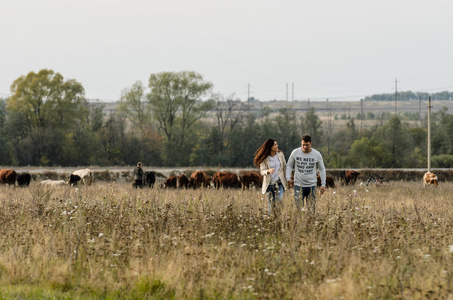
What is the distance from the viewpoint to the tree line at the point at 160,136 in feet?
227

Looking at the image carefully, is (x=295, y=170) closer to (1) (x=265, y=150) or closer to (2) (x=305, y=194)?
(2) (x=305, y=194)

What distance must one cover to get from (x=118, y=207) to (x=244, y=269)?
564cm

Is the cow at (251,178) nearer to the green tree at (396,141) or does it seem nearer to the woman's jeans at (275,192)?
the woman's jeans at (275,192)

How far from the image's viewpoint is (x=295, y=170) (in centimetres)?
1327

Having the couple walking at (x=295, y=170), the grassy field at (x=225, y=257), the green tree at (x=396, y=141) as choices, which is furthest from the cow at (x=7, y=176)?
the green tree at (x=396, y=141)

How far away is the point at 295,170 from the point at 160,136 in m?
68.0

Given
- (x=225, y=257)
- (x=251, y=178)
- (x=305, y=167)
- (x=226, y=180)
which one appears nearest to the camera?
(x=225, y=257)

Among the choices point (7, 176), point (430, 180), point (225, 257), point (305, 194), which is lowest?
point (430, 180)

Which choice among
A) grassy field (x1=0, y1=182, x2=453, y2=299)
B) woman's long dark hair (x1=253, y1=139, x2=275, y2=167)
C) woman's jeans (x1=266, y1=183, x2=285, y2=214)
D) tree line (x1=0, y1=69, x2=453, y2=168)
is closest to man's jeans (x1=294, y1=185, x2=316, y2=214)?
woman's jeans (x1=266, y1=183, x2=285, y2=214)

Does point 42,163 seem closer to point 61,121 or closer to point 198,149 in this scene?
point 61,121

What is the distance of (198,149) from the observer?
243 feet

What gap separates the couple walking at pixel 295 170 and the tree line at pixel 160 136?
55104 mm

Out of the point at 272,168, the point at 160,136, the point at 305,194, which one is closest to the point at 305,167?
the point at 305,194

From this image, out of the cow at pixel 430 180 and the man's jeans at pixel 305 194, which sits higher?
the man's jeans at pixel 305 194
